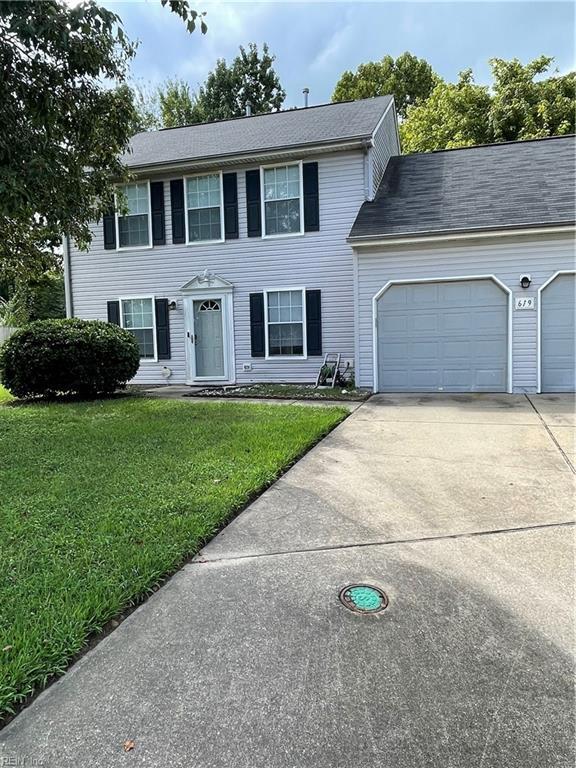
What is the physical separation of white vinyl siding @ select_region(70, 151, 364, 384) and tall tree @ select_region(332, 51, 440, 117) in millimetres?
19381

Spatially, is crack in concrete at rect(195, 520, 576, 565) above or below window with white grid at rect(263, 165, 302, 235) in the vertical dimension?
below

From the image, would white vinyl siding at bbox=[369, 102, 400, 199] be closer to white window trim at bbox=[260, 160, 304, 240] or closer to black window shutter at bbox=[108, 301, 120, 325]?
white window trim at bbox=[260, 160, 304, 240]

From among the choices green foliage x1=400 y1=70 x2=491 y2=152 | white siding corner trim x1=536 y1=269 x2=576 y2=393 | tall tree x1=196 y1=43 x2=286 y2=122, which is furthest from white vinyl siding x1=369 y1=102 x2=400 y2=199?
tall tree x1=196 y1=43 x2=286 y2=122

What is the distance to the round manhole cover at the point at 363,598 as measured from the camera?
2.46 m

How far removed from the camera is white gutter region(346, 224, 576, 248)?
8758 millimetres

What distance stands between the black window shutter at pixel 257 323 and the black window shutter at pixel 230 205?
1.56 meters

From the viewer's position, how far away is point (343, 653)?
2127 mm

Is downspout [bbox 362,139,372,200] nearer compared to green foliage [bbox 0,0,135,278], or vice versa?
green foliage [bbox 0,0,135,278]

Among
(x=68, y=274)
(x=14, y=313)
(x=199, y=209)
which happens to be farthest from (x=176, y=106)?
(x=199, y=209)

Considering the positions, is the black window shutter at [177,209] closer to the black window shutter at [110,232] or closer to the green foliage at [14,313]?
the black window shutter at [110,232]

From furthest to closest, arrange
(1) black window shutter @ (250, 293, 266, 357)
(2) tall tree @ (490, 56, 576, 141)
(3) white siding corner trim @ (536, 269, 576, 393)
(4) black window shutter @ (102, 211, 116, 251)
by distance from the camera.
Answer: (2) tall tree @ (490, 56, 576, 141) < (4) black window shutter @ (102, 211, 116, 251) < (1) black window shutter @ (250, 293, 266, 357) < (3) white siding corner trim @ (536, 269, 576, 393)

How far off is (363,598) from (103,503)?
218 centimetres

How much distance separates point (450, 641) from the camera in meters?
2.20

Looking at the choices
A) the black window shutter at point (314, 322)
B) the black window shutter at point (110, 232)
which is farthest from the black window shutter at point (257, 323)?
the black window shutter at point (110, 232)
